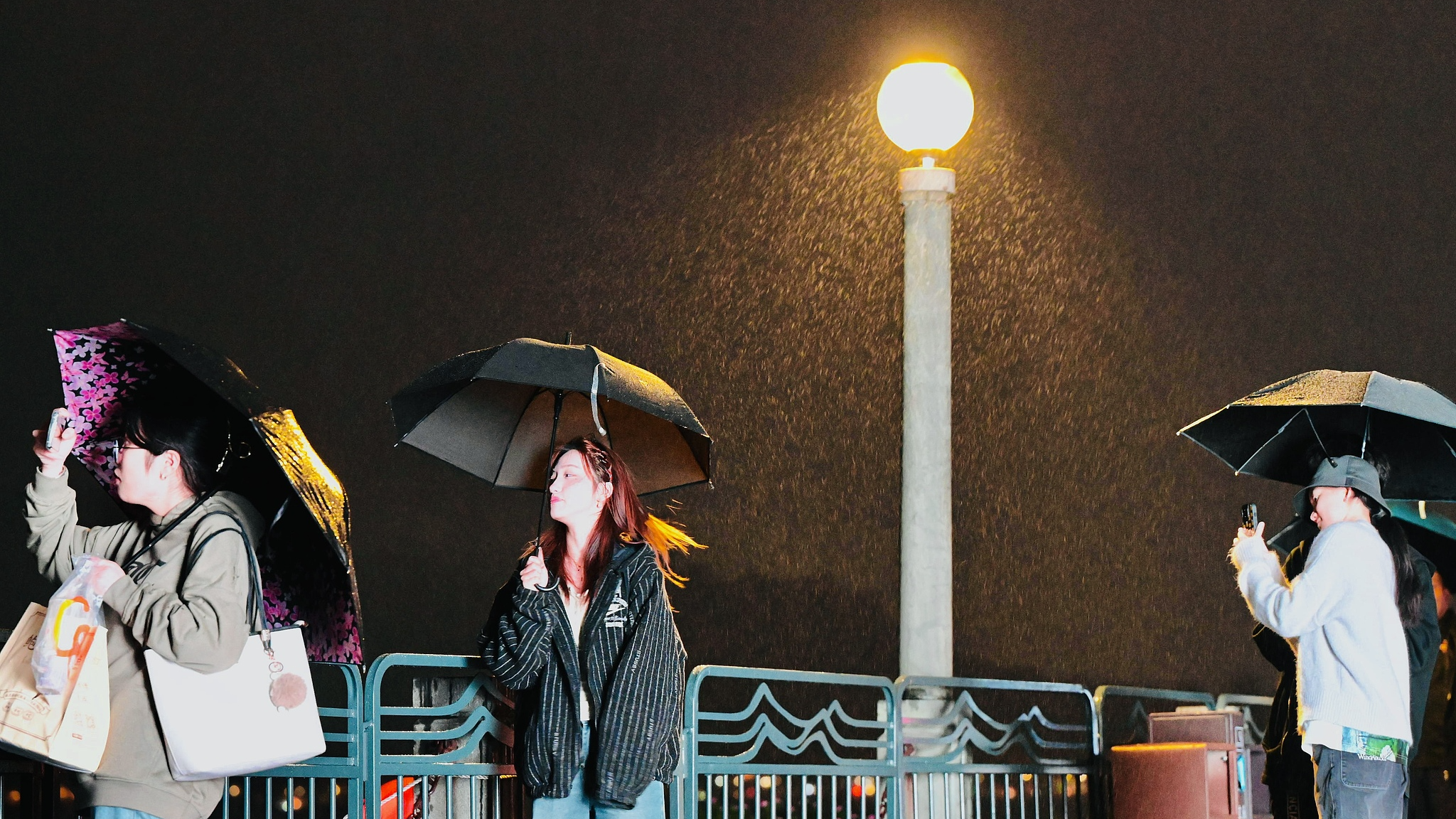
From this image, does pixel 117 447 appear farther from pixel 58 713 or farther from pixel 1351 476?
pixel 1351 476

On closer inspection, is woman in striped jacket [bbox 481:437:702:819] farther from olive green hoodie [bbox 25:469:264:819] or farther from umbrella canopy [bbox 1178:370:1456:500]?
umbrella canopy [bbox 1178:370:1456:500]

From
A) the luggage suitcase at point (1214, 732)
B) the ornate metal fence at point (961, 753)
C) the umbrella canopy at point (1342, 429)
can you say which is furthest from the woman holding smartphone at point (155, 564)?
the luggage suitcase at point (1214, 732)

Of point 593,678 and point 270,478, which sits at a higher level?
point 270,478

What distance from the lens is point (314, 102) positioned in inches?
534

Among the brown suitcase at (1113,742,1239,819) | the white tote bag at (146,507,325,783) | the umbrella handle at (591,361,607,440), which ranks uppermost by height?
the umbrella handle at (591,361,607,440)

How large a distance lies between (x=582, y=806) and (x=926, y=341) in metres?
3.23

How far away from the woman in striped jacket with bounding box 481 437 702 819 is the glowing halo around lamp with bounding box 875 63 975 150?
3.11 metres

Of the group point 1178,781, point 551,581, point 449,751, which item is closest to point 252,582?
point 551,581

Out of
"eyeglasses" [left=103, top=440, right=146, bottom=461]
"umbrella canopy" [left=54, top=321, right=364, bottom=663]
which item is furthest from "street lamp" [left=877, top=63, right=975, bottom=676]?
"eyeglasses" [left=103, top=440, right=146, bottom=461]

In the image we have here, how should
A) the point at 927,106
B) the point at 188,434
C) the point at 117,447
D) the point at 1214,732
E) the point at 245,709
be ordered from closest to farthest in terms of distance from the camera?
the point at 245,709 → the point at 188,434 → the point at 117,447 → the point at 1214,732 → the point at 927,106

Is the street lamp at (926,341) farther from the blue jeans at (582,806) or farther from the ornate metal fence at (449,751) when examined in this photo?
the blue jeans at (582,806)

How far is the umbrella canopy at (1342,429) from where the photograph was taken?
5078 mm

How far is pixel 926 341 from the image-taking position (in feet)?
21.9

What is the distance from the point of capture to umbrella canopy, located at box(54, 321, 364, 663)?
150 inches
